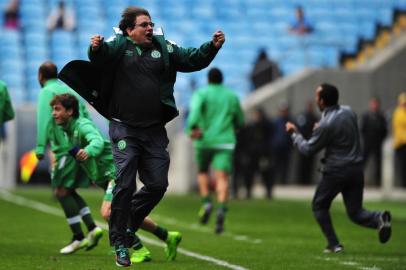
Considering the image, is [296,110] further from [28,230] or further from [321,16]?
[28,230]

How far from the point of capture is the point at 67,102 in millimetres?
11180

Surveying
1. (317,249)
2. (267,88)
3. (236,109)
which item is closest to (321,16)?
(267,88)

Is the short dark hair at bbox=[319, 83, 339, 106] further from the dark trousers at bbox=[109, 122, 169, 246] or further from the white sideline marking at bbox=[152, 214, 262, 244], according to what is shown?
the dark trousers at bbox=[109, 122, 169, 246]

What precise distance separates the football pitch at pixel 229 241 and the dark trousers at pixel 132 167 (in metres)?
0.41

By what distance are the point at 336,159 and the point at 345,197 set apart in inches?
17.6

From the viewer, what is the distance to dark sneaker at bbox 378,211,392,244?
11938 mm

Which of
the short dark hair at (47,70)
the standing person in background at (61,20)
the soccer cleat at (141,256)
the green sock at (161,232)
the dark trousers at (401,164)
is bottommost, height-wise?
the dark trousers at (401,164)

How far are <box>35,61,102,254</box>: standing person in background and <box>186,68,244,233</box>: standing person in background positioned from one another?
4544mm

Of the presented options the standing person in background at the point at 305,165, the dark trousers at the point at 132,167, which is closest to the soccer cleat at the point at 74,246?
the dark trousers at the point at 132,167

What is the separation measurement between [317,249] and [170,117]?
11.5 feet

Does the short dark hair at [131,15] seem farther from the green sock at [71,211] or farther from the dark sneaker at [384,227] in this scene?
the dark sneaker at [384,227]

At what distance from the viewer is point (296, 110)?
30.7 metres

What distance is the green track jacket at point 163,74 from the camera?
9.67 m

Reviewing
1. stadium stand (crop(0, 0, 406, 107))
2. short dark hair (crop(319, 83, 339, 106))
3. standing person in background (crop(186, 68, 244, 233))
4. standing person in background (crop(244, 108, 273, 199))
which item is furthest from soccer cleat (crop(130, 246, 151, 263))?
stadium stand (crop(0, 0, 406, 107))
